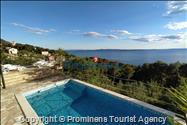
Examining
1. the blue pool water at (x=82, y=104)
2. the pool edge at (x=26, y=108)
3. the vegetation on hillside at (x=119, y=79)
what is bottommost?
the blue pool water at (x=82, y=104)

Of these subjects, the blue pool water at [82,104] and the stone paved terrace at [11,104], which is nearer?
the stone paved terrace at [11,104]

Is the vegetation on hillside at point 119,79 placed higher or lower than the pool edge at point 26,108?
higher

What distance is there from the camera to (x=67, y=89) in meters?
8.65

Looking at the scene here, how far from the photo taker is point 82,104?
6941mm

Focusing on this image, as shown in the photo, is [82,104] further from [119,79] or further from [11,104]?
[11,104]

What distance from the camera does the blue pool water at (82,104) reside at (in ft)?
18.6

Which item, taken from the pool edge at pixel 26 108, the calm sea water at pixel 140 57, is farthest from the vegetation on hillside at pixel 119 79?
the pool edge at pixel 26 108

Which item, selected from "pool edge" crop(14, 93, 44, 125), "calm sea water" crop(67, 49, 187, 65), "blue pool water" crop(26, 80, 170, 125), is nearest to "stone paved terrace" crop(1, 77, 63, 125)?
"pool edge" crop(14, 93, 44, 125)

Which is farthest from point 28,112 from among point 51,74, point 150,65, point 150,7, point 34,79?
point 150,65

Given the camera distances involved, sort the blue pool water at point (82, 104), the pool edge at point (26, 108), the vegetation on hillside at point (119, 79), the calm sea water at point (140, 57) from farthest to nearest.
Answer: the calm sea water at point (140, 57)
the blue pool water at point (82, 104)
the vegetation on hillside at point (119, 79)
the pool edge at point (26, 108)

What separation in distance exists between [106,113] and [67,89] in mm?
3213

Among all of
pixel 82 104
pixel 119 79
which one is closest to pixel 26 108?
pixel 82 104

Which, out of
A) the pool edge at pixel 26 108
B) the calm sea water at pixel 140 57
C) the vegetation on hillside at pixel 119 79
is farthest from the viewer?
the calm sea water at pixel 140 57

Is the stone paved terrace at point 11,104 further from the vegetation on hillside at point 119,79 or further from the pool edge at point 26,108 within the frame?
the vegetation on hillside at point 119,79
